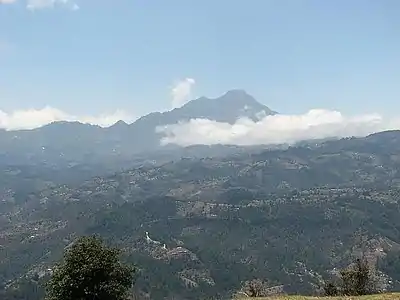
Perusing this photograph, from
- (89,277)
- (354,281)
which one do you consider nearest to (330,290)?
(354,281)

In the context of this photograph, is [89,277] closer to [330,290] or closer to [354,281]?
[330,290]

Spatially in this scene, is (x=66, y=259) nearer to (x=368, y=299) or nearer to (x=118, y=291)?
(x=118, y=291)

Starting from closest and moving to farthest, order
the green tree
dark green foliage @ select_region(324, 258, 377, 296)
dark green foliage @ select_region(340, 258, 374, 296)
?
the green tree, dark green foliage @ select_region(324, 258, 377, 296), dark green foliage @ select_region(340, 258, 374, 296)

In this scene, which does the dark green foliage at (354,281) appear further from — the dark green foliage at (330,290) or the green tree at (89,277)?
the green tree at (89,277)

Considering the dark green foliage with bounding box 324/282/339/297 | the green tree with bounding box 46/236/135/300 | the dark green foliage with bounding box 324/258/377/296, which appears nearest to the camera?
the green tree with bounding box 46/236/135/300

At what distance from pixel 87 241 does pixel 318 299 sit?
109 feet

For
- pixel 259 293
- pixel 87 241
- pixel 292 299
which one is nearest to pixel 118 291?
pixel 87 241

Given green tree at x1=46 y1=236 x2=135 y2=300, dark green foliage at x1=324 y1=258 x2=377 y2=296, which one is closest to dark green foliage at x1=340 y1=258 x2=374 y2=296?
dark green foliage at x1=324 y1=258 x2=377 y2=296

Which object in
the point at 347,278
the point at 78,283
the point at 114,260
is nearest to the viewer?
the point at 78,283

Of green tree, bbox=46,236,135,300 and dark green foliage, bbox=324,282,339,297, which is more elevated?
green tree, bbox=46,236,135,300

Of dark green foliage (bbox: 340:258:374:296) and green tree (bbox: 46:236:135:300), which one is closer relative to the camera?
green tree (bbox: 46:236:135:300)

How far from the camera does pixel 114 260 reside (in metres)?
69.5

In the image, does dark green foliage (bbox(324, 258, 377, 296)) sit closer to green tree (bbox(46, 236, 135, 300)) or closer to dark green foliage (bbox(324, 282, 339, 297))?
dark green foliage (bbox(324, 282, 339, 297))

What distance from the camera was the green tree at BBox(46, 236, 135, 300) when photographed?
2554 inches
